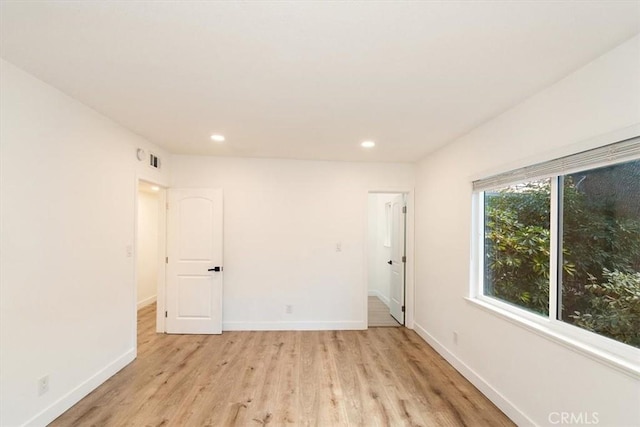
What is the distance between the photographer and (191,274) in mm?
Answer: 4141

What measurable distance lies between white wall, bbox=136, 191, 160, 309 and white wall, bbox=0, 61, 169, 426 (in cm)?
246

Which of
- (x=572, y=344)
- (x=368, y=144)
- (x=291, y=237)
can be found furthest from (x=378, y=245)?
(x=572, y=344)

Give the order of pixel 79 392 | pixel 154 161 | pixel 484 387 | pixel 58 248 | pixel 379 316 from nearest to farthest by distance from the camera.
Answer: pixel 58 248, pixel 79 392, pixel 484 387, pixel 154 161, pixel 379 316

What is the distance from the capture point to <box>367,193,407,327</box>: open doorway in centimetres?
469

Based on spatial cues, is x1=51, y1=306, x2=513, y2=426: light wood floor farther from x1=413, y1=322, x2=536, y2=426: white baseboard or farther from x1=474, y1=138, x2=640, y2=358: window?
x1=474, y1=138, x2=640, y2=358: window

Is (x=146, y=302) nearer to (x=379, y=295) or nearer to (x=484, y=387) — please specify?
(x=379, y=295)

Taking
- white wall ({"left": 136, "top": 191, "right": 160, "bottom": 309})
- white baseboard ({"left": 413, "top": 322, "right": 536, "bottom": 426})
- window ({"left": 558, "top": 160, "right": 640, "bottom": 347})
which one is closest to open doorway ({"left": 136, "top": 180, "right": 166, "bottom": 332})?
white wall ({"left": 136, "top": 191, "right": 160, "bottom": 309})

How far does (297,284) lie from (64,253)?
9.03 feet

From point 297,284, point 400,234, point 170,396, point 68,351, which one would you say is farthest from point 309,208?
point 68,351

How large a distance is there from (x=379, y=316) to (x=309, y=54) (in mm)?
4442

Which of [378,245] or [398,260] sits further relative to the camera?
[378,245]

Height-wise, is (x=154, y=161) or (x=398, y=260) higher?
(x=154, y=161)

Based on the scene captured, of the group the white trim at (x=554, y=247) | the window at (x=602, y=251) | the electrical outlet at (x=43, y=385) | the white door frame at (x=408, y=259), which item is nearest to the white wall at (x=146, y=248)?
the electrical outlet at (x=43, y=385)

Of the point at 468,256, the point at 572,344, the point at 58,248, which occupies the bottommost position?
the point at 572,344
